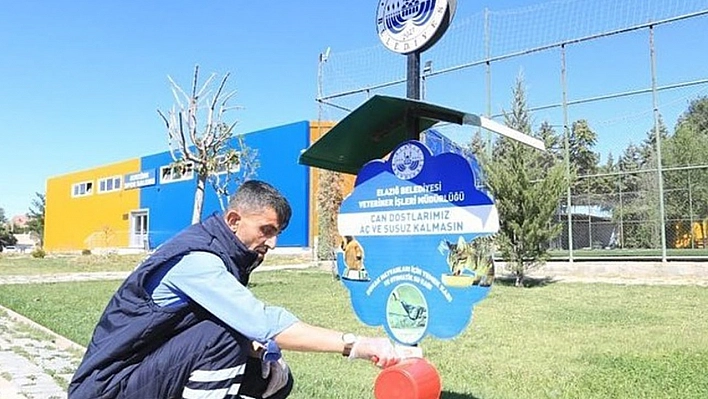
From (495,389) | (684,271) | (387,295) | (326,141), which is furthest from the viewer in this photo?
(684,271)

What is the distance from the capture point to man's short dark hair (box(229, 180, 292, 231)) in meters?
2.33

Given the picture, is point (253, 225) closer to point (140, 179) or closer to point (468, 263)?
point (468, 263)

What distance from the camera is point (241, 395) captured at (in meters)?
2.59

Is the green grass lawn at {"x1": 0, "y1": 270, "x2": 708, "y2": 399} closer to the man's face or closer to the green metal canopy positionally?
the green metal canopy

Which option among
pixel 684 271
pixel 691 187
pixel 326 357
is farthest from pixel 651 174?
pixel 326 357

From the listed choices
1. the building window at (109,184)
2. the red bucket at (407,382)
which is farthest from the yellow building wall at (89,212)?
the red bucket at (407,382)

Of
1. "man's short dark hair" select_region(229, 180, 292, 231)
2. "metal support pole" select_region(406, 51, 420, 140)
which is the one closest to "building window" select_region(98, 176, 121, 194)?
"metal support pole" select_region(406, 51, 420, 140)

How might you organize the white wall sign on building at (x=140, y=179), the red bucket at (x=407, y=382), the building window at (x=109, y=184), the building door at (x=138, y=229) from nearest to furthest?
1. the red bucket at (x=407, y=382)
2. the building door at (x=138, y=229)
3. the white wall sign on building at (x=140, y=179)
4. the building window at (x=109, y=184)

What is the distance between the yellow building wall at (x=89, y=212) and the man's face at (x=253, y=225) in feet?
125

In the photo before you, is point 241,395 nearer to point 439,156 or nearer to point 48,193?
point 439,156

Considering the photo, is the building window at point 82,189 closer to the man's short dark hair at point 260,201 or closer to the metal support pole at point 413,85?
the metal support pole at point 413,85

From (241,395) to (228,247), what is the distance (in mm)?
700

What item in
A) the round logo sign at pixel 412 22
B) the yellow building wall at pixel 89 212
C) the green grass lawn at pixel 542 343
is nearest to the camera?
the round logo sign at pixel 412 22

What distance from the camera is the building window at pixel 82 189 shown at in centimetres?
4403
